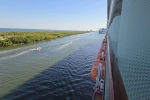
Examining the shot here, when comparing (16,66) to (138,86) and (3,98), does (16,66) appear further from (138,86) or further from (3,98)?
(138,86)

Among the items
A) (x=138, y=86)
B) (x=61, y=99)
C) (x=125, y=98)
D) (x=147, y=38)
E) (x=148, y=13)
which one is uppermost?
(x=148, y=13)

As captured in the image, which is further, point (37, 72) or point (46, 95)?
point (37, 72)

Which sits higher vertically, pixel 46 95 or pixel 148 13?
pixel 148 13

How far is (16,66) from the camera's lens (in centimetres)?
993

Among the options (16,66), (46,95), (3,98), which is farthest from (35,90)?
(16,66)

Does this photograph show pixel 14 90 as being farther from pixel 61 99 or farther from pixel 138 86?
pixel 138 86

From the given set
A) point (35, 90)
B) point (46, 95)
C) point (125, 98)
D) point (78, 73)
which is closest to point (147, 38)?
point (125, 98)

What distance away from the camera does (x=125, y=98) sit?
246cm

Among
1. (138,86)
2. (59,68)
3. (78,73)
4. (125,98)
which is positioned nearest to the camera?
(138,86)

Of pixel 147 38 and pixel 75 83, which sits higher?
pixel 147 38

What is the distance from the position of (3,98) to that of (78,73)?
4.49 m

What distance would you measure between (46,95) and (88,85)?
2240 mm

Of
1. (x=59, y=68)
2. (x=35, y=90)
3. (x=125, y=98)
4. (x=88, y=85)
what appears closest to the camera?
(x=125, y=98)

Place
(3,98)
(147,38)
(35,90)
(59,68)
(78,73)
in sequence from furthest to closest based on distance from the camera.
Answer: (59,68) < (78,73) < (35,90) < (3,98) < (147,38)
